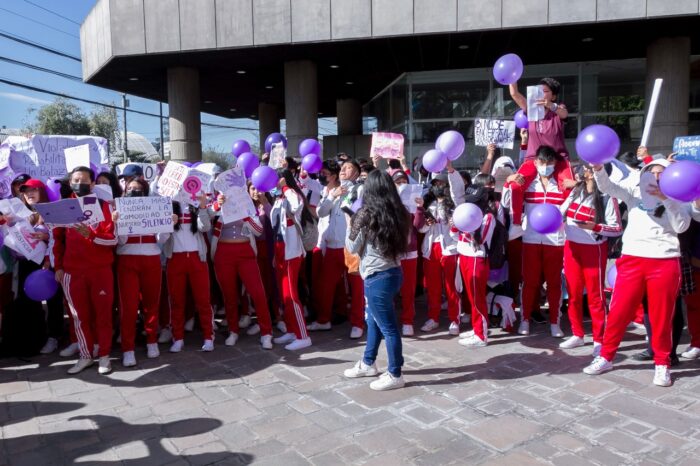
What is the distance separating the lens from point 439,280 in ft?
20.1

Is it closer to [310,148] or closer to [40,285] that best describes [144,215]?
[40,285]

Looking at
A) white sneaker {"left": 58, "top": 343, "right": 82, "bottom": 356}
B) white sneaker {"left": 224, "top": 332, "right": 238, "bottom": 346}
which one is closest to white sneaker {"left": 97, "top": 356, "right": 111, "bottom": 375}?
white sneaker {"left": 58, "top": 343, "right": 82, "bottom": 356}

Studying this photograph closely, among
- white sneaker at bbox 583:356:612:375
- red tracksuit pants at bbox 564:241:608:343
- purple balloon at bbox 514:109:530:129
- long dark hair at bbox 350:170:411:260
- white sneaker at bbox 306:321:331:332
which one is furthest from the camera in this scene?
purple balloon at bbox 514:109:530:129

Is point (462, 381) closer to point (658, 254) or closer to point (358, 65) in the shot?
point (658, 254)

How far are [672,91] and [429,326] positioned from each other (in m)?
10.1

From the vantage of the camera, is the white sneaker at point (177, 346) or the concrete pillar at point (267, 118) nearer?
the white sneaker at point (177, 346)

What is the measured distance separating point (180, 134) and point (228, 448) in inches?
509

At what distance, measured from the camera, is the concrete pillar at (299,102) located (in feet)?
46.8

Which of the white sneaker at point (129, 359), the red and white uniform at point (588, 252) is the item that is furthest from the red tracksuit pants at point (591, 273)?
the white sneaker at point (129, 359)

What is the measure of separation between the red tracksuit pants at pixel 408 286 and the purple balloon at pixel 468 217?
94cm

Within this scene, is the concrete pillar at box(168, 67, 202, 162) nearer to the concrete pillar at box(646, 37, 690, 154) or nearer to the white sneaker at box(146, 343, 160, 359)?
the white sneaker at box(146, 343, 160, 359)

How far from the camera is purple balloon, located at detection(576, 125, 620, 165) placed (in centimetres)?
404

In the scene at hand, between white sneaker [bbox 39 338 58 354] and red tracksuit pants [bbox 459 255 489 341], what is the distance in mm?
4331

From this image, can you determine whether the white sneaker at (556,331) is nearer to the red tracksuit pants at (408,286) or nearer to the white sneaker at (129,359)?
the red tracksuit pants at (408,286)
